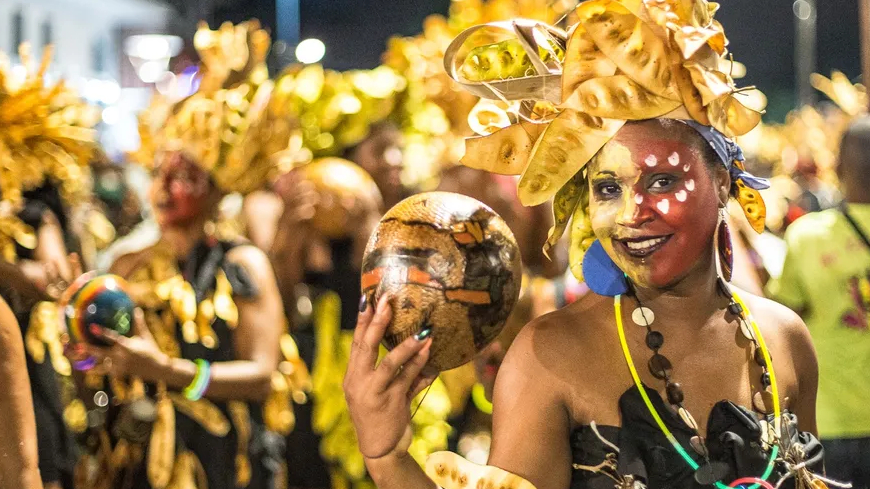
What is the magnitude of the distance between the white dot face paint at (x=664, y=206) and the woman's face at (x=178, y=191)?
3410mm

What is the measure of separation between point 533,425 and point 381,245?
0.53 meters

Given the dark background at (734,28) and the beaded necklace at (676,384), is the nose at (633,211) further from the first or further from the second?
the dark background at (734,28)

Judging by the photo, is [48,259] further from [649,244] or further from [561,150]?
[649,244]

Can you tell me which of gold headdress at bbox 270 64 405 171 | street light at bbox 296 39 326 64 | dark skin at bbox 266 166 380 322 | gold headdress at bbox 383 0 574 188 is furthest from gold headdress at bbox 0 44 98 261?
street light at bbox 296 39 326 64

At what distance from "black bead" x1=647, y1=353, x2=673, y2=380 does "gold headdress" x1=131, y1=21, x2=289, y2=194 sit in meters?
3.48

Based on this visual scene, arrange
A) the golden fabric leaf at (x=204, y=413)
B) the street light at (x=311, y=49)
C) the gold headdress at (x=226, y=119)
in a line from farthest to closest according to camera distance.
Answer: the street light at (x=311, y=49) → the gold headdress at (x=226, y=119) → the golden fabric leaf at (x=204, y=413)

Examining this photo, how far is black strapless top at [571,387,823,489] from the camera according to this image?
2.48 meters

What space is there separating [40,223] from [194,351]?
4.49 ft

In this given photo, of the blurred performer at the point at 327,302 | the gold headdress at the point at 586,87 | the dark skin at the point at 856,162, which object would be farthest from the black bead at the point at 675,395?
the blurred performer at the point at 327,302

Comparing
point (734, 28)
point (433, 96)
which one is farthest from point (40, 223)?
point (734, 28)

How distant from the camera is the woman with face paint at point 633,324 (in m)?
2.46

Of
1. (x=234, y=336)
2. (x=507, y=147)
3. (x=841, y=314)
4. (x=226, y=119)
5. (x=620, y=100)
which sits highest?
(x=620, y=100)

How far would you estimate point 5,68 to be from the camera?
18.4 feet

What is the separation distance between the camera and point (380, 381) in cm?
244
